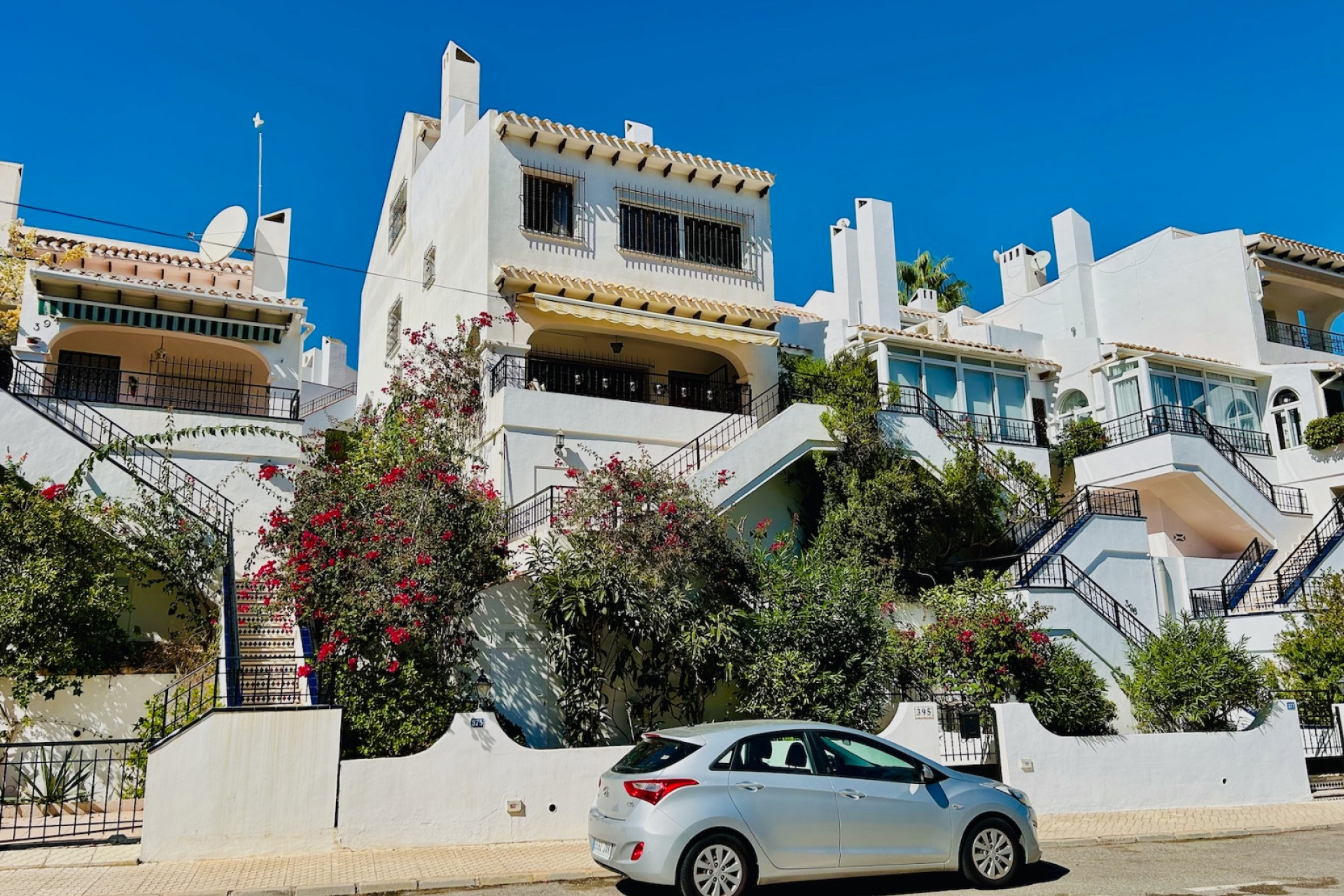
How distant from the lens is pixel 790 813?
9172mm

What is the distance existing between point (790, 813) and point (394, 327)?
2145 cm

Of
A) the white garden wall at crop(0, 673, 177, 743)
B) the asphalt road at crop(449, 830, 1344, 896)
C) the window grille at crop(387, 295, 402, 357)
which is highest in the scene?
the window grille at crop(387, 295, 402, 357)

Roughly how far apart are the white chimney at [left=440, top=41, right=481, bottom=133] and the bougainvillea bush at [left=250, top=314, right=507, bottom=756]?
12804mm

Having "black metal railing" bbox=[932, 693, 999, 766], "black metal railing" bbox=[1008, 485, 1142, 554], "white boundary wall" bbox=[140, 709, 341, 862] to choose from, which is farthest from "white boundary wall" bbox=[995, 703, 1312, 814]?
"white boundary wall" bbox=[140, 709, 341, 862]

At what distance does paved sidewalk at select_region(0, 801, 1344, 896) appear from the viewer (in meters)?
9.65

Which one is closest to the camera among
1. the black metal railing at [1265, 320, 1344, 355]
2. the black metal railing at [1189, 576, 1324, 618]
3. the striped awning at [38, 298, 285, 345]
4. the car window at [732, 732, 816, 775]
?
the car window at [732, 732, 816, 775]

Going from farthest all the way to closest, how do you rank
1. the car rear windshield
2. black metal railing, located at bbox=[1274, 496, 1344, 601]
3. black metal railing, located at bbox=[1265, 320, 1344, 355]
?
black metal railing, located at bbox=[1265, 320, 1344, 355] → black metal railing, located at bbox=[1274, 496, 1344, 601] → the car rear windshield

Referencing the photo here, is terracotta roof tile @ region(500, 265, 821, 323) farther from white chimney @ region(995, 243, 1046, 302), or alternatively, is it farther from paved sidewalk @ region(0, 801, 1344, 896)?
white chimney @ region(995, 243, 1046, 302)

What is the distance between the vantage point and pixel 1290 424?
2928cm

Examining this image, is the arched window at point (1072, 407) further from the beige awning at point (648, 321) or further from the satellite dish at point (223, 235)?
the satellite dish at point (223, 235)

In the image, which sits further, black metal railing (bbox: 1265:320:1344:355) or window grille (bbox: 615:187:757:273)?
black metal railing (bbox: 1265:320:1344:355)

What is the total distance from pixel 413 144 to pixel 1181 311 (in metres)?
23.6

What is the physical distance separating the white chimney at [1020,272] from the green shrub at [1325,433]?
423 inches

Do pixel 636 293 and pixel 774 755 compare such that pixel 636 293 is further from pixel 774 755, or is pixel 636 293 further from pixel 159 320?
pixel 774 755
